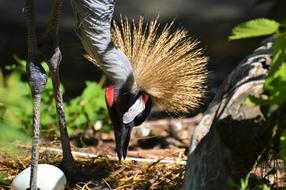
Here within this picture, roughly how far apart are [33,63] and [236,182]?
1.09 m

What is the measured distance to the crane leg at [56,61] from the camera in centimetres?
341

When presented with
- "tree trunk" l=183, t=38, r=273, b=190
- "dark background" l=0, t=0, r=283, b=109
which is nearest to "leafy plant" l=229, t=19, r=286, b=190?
"tree trunk" l=183, t=38, r=273, b=190

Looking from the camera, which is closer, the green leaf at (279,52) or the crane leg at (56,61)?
the green leaf at (279,52)

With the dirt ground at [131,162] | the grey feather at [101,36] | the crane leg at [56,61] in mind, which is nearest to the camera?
the grey feather at [101,36]

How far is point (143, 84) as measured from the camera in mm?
3496

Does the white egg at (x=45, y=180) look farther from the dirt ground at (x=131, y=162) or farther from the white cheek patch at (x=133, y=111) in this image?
the white cheek patch at (x=133, y=111)

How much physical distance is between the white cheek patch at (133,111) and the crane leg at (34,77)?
37 centimetres

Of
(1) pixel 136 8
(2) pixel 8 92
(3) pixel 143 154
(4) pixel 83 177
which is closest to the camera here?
(2) pixel 8 92

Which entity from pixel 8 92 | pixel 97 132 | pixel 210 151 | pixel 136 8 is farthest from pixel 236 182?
pixel 136 8

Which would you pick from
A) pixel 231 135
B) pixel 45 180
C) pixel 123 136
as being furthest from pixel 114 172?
pixel 231 135

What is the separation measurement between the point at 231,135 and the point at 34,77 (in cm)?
106

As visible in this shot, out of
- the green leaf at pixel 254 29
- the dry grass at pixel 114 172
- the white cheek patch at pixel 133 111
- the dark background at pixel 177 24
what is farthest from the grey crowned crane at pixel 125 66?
the dark background at pixel 177 24

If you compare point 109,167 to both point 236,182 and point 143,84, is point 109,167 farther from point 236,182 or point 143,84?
point 236,182

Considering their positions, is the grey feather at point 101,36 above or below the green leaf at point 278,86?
above
